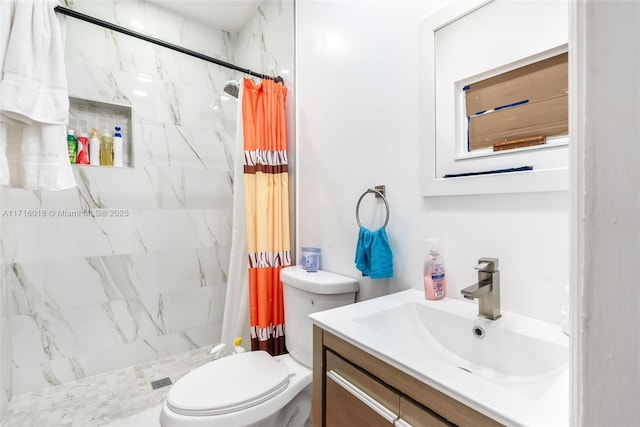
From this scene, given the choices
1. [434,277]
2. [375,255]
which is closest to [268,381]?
[375,255]

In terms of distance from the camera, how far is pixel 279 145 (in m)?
1.80

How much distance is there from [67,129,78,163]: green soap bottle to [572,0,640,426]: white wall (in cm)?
233

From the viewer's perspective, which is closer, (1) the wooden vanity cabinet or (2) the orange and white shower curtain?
(1) the wooden vanity cabinet

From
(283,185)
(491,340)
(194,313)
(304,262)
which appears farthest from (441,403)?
(194,313)

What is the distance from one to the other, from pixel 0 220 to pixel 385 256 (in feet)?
6.56

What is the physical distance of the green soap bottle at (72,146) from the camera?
183 cm

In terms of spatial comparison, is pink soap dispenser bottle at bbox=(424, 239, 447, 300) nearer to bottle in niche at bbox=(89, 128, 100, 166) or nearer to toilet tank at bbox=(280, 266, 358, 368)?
toilet tank at bbox=(280, 266, 358, 368)

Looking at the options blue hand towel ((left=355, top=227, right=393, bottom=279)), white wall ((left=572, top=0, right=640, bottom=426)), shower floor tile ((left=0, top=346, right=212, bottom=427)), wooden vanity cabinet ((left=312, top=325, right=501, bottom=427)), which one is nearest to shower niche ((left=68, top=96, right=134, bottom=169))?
shower floor tile ((left=0, top=346, right=212, bottom=427))

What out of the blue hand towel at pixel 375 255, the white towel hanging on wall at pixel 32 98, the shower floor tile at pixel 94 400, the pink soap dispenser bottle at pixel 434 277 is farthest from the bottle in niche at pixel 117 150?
the pink soap dispenser bottle at pixel 434 277

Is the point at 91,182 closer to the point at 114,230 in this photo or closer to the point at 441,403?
the point at 114,230

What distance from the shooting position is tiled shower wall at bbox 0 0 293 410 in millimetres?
1728

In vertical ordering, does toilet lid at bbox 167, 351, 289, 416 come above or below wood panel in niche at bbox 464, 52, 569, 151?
below

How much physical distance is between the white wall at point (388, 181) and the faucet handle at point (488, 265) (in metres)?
0.06

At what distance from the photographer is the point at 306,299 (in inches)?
52.7
